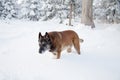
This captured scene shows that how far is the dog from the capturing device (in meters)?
6.16

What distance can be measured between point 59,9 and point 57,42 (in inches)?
573

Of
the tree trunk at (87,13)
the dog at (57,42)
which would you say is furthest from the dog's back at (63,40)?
the tree trunk at (87,13)

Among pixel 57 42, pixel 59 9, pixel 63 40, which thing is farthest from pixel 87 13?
pixel 59 9

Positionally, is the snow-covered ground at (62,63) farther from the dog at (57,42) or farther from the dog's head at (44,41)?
the dog's head at (44,41)

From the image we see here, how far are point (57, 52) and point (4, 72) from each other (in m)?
1.71

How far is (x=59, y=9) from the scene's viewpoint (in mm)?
20750

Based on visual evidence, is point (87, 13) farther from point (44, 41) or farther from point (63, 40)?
point (44, 41)

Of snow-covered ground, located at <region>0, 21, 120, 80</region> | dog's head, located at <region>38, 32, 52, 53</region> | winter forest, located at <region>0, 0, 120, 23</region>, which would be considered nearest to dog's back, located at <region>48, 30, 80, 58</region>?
dog's head, located at <region>38, 32, 52, 53</region>

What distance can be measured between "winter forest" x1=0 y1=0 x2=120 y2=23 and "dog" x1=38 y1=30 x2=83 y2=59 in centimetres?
1033

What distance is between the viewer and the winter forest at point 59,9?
703 inches

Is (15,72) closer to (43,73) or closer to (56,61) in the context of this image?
(43,73)

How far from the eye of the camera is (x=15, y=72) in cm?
546

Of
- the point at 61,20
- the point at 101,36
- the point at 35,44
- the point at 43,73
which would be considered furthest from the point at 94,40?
the point at 61,20

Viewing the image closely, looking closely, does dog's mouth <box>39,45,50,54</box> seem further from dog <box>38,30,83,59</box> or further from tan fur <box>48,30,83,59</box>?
tan fur <box>48,30,83,59</box>
